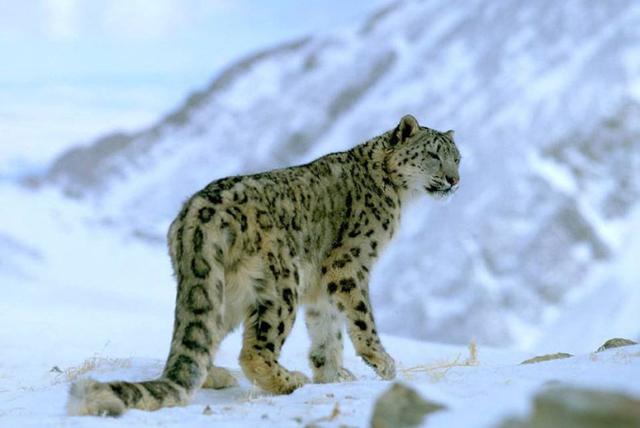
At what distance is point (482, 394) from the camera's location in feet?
23.7

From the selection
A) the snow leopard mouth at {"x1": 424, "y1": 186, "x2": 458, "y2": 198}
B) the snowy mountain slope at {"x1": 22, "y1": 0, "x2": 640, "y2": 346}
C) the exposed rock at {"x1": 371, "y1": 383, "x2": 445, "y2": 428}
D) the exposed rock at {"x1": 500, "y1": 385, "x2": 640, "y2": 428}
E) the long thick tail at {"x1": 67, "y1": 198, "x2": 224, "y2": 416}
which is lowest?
the exposed rock at {"x1": 500, "y1": 385, "x2": 640, "y2": 428}

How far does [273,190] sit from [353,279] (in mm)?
1107

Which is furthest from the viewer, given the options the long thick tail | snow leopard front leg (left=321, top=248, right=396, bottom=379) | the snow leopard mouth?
the snow leopard mouth

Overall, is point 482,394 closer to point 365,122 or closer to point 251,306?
point 251,306

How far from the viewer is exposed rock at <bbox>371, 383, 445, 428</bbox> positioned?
576 cm

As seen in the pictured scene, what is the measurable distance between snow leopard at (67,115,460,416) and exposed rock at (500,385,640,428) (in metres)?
3.12

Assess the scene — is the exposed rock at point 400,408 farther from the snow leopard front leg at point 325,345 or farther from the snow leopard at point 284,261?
the snow leopard front leg at point 325,345

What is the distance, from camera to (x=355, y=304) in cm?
948

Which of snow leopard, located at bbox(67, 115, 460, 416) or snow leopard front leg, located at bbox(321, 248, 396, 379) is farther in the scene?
snow leopard front leg, located at bbox(321, 248, 396, 379)

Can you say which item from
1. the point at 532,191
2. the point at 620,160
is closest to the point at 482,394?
the point at 532,191

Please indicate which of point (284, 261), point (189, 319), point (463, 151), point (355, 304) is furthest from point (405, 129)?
point (463, 151)

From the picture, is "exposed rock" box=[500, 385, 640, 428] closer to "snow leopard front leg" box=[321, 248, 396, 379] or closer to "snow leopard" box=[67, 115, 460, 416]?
"snow leopard" box=[67, 115, 460, 416]

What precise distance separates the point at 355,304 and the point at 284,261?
1.09 m

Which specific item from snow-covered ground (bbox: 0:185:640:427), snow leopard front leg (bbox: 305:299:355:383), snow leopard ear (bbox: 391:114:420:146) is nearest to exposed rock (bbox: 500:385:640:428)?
snow-covered ground (bbox: 0:185:640:427)
